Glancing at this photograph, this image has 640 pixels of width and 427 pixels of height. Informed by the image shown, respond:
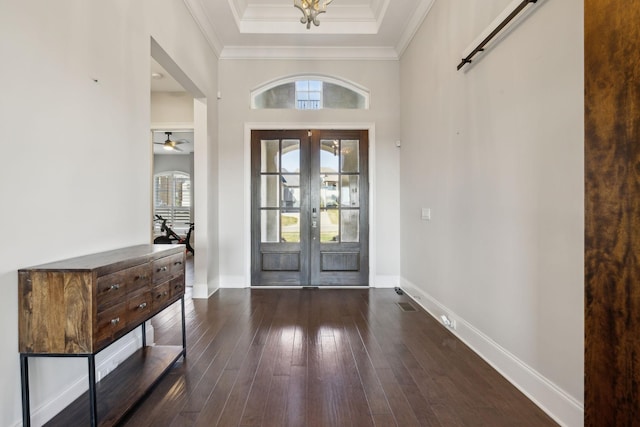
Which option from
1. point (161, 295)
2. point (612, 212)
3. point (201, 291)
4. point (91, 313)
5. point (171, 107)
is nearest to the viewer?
point (612, 212)

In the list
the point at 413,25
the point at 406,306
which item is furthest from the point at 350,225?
the point at 413,25

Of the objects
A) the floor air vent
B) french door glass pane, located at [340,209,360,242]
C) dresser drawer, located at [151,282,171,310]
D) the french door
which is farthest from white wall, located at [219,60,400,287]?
dresser drawer, located at [151,282,171,310]

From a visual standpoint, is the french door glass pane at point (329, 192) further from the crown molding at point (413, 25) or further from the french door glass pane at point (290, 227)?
the crown molding at point (413, 25)

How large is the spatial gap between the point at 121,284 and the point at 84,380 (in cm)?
79

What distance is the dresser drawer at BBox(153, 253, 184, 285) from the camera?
6.43 feet

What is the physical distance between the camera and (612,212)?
3.60 ft

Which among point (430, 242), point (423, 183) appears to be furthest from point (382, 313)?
point (423, 183)

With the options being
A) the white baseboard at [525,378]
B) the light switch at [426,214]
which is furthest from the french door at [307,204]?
the white baseboard at [525,378]

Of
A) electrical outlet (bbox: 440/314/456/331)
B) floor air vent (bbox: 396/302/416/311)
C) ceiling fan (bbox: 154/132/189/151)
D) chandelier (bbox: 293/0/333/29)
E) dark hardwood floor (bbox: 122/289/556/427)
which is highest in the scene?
chandelier (bbox: 293/0/333/29)

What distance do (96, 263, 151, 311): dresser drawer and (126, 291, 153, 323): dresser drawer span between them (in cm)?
4

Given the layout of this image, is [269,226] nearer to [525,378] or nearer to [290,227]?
[290,227]

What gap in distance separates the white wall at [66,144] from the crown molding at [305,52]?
1925 millimetres

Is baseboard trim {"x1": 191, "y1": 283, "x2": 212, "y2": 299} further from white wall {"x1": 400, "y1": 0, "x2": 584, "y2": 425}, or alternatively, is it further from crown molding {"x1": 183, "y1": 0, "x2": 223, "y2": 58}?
crown molding {"x1": 183, "y1": 0, "x2": 223, "y2": 58}

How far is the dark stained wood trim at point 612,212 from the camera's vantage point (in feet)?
3.36
